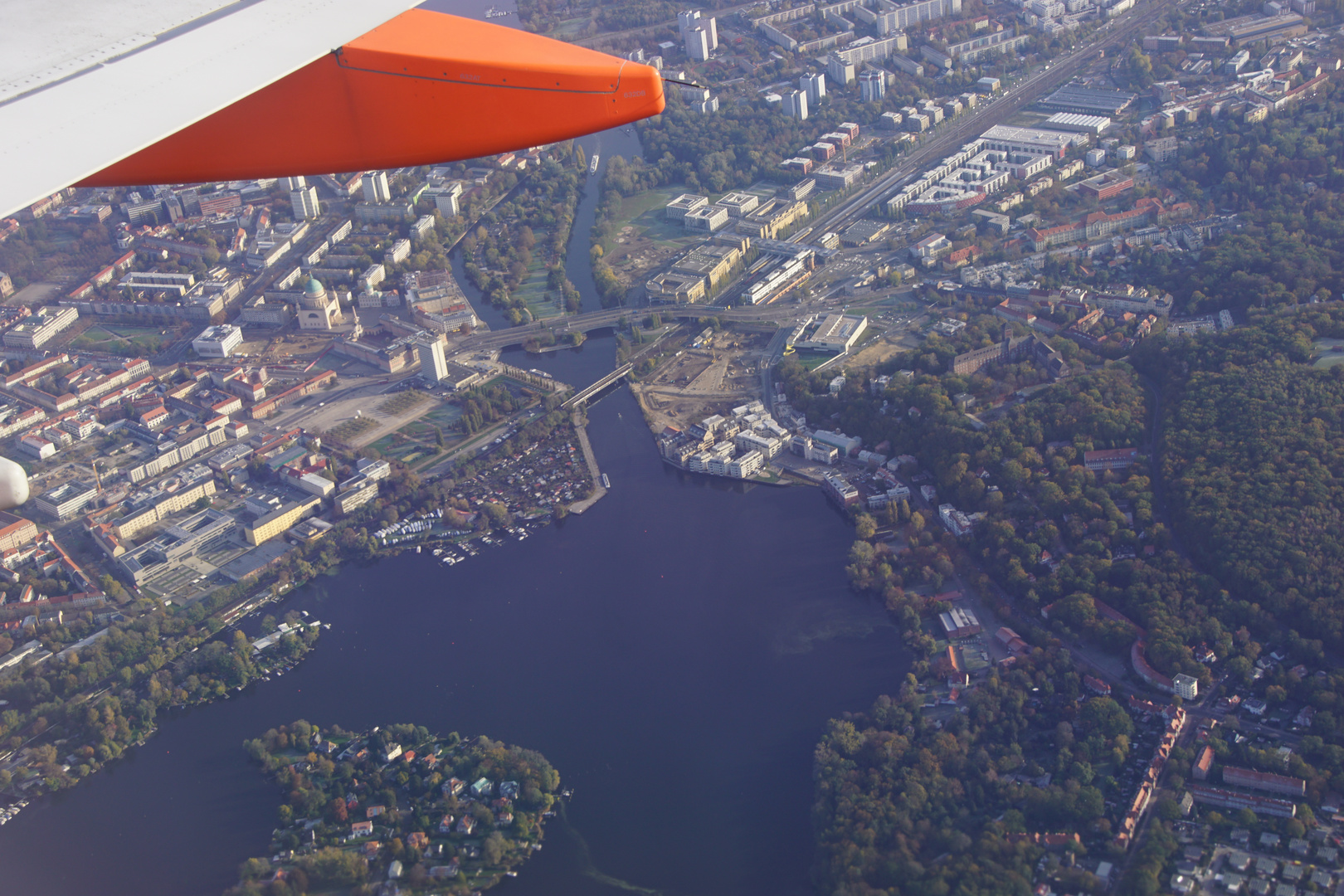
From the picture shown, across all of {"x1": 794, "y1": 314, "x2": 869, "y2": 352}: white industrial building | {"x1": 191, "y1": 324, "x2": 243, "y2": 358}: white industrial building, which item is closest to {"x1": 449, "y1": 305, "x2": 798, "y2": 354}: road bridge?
{"x1": 794, "y1": 314, "x2": 869, "y2": 352}: white industrial building

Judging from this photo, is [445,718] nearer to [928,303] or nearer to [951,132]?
[928,303]

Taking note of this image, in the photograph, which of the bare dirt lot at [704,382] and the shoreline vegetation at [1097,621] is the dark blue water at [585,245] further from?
the shoreline vegetation at [1097,621]

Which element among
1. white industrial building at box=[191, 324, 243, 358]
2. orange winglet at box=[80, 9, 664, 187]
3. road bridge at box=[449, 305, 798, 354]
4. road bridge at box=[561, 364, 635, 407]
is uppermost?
orange winglet at box=[80, 9, 664, 187]

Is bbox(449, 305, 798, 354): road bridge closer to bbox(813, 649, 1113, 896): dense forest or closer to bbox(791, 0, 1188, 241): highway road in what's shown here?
bbox(791, 0, 1188, 241): highway road

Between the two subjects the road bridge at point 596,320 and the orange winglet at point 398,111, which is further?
the road bridge at point 596,320

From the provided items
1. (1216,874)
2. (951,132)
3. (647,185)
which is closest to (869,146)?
(951,132)

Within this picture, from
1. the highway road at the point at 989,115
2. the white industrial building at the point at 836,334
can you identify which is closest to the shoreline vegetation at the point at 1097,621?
the white industrial building at the point at 836,334

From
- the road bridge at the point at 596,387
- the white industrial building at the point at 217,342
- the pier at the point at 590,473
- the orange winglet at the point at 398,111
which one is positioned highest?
the orange winglet at the point at 398,111
